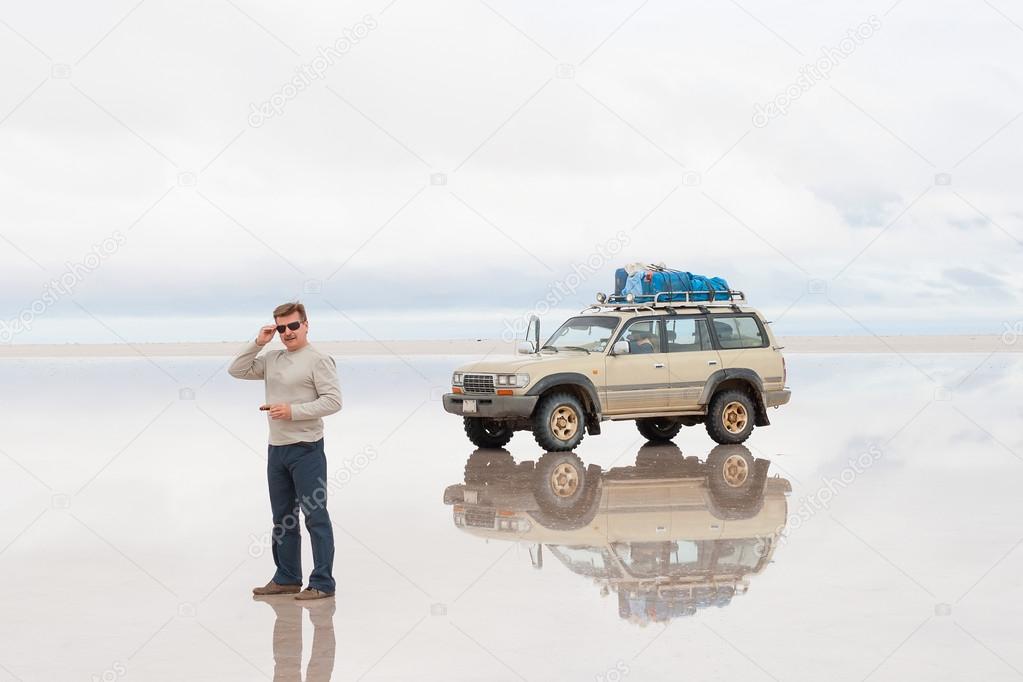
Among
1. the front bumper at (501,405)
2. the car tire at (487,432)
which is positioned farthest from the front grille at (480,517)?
the car tire at (487,432)

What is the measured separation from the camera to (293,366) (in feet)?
28.3

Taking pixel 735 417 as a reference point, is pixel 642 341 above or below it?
above

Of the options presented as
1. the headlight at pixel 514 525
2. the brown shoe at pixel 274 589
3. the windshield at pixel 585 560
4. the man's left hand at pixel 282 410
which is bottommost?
the brown shoe at pixel 274 589

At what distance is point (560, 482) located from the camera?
47.2 ft

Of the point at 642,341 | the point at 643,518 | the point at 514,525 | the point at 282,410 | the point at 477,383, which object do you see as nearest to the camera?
the point at 282,410

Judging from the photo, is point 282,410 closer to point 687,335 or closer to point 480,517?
point 480,517

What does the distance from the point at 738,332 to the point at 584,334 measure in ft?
7.89

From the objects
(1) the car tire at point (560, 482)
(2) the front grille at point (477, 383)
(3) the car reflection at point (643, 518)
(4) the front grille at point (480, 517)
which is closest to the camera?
(3) the car reflection at point (643, 518)

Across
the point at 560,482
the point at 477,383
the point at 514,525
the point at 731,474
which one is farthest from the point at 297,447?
the point at 477,383

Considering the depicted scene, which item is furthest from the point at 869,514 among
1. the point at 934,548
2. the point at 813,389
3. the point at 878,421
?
the point at 813,389

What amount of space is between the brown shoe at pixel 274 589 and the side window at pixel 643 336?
10.1 metres

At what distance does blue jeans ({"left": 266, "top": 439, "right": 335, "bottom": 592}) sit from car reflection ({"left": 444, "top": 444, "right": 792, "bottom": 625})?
1.82 metres

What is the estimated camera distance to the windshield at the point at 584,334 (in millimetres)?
18266

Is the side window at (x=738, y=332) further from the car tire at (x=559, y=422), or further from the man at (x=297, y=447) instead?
the man at (x=297, y=447)
